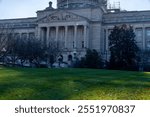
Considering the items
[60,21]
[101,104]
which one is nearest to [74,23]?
[60,21]

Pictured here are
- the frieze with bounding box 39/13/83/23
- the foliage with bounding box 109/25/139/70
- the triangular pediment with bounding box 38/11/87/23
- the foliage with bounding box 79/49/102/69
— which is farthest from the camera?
the frieze with bounding box 39/13/83/23

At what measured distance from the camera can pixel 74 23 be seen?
96375 millimetres

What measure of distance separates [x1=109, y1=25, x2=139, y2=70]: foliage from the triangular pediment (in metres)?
30.8

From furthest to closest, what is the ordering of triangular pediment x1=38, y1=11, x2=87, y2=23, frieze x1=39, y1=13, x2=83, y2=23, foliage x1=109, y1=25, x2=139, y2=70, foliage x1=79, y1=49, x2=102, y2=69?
frieze x1=39, y1=13, x2=83, y2=23 → triangular pediment x1=38, y1=11, x2=87, y2=23 → foliage x1=79, y1=49, x2=102, y2=69 → foliage x1=109, y1=25, x2=139, y2=70

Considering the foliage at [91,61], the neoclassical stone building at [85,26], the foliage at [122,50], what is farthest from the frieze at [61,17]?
the foliage at [91,61]

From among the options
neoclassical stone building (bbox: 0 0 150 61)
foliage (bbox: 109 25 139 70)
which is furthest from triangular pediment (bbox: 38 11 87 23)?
foliage (bbox: 109 25 139 70)

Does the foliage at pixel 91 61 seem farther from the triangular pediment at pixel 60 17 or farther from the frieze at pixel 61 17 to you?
the frieze at pixel 61 17

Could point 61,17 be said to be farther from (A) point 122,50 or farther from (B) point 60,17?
(A) point 122,50

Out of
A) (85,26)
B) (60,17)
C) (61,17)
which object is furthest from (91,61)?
(60,17)

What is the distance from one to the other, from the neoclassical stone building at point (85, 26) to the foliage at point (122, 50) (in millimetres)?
27428

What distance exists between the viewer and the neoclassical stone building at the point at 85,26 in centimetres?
9600

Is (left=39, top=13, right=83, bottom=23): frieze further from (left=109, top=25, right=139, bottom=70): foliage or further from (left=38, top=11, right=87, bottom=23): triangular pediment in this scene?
(left=109, top=25, right=139, bottom=70): foliage

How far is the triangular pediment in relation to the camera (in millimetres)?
95938

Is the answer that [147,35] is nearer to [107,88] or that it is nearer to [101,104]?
[107,88]
